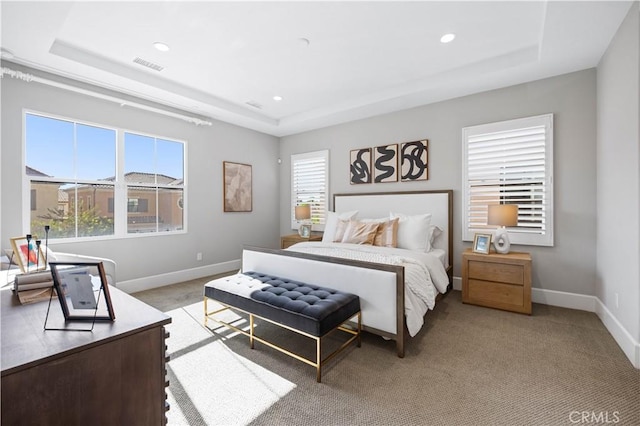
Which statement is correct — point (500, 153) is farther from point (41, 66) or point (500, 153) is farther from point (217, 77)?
point (41, 66)

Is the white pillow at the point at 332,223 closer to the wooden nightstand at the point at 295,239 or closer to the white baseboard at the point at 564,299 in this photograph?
the wooden nightstand at the point at 295,239

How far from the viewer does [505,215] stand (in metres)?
3.14

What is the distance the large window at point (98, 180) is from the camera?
10.3ft

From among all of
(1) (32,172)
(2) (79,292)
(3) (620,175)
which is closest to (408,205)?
(3) (620,175)

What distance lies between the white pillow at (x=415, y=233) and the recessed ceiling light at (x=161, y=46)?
3190 millimetres

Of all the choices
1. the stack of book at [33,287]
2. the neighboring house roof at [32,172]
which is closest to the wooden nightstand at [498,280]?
the stack of book at [33,287]

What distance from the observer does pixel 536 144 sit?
3326 millimetres

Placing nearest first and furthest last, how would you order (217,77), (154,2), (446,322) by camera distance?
(154,2) → (446,322) → (217,77)

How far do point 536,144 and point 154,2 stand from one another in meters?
4.02

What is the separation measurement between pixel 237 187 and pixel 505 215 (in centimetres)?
400

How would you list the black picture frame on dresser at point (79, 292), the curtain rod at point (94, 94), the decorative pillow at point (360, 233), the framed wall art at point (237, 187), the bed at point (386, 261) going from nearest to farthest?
1. the black picture frame on dresser at point (79, 292)
2. the bed at point (386, 261)
3. the curtain rod at point (94, 94)
4. the decorative pillow at point (360, 233)
5. the framed wall art at point (237, 187)

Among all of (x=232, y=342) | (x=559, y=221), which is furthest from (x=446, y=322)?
(x=232, y=342)

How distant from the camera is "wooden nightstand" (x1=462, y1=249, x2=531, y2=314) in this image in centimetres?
302

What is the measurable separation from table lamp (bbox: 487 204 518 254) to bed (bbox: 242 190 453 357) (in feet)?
2.06
